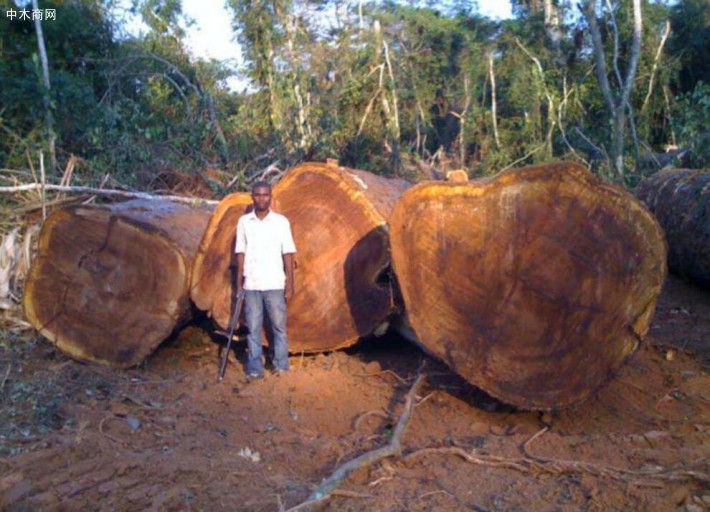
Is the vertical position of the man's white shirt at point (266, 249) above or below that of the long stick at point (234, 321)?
above

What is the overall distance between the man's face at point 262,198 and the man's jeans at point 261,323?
0.58 m

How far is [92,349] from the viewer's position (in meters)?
5.64

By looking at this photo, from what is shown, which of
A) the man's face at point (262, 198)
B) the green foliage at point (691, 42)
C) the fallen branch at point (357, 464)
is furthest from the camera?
the green foliage at point (691, 42)

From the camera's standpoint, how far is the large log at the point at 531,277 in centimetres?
404

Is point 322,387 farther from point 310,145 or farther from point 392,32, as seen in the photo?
point 392,32

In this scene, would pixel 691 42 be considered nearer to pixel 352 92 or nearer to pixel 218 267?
pixel 352 92

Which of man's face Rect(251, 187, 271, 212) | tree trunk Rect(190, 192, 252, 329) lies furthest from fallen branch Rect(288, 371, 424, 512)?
tree trunk Rect(190, 192, 252, 329)

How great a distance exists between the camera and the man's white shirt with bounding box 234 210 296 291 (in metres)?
5.18

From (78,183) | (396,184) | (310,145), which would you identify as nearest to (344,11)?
(310,145)

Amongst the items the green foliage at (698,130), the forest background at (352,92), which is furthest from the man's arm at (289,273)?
the green foliage at (698,130)

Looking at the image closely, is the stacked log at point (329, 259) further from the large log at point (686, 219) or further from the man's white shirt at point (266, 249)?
the large log at point (686, 219)

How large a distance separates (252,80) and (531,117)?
6501 mm

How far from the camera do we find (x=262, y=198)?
5.16m

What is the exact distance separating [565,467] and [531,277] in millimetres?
1048
